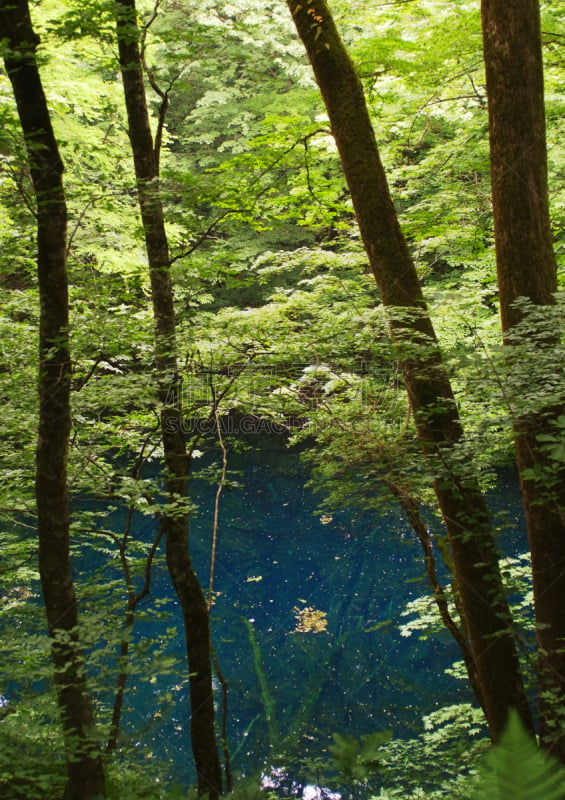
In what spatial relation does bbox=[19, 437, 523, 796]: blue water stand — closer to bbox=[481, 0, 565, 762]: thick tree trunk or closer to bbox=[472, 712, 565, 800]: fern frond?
bbox=[481, 0, 565, 762]: thick tree trunk

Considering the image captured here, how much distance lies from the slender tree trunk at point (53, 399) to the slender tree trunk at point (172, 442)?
27.0 inches

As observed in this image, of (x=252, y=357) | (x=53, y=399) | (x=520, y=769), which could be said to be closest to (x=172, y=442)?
(x=252, y=357)

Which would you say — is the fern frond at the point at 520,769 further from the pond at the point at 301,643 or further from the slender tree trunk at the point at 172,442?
the pond at the point at 301,643

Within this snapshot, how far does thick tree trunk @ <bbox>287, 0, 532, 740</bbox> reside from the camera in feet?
10.6

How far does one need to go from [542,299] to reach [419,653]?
5.25 metres

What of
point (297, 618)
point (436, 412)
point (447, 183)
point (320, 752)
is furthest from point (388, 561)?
point (436, 412)

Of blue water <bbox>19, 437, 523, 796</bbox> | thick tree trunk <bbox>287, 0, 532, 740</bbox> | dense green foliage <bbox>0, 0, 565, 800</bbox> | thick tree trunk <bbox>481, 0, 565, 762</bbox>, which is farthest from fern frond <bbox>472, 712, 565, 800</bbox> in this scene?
thick tree trunk <bbox>481, 0, 565, 762</bbox>

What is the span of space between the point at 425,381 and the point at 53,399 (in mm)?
2130

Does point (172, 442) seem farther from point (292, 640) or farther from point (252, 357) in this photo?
point (292, 640)

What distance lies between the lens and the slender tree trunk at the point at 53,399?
2.55 metres

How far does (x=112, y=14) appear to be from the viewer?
9.53 ft

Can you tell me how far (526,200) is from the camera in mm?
3252

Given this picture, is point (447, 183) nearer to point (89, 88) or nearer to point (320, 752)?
point (89, 88)

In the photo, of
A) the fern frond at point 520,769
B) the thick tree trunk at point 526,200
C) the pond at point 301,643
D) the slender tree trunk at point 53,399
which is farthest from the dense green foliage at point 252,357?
the fern frond at point 520,769
